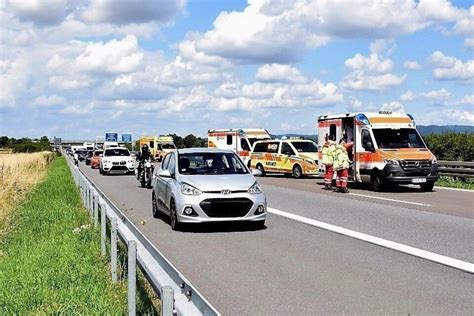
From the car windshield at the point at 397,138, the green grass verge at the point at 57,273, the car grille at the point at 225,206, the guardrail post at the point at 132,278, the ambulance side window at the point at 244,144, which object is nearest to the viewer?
the guardrail post at the point at 132,278

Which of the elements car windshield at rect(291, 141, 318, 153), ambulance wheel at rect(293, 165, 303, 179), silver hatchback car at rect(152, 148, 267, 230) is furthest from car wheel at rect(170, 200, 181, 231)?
car windshield at rect(291, 141, 318, 153)

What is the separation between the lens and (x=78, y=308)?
249 inches

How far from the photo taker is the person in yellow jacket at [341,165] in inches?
840

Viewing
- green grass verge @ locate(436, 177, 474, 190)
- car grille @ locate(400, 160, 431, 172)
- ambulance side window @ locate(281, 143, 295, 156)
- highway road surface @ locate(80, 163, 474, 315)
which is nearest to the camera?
highway road surface @ locate(80, 163, 474, 315)

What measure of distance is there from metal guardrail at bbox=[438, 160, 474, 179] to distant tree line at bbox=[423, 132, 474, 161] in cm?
332

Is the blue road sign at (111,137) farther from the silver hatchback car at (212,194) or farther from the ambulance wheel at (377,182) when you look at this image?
the silver hatchback car at (212,194)

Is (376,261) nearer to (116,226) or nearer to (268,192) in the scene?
(116,226)

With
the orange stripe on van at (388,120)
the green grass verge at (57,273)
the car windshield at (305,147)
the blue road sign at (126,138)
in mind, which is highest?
the blue road sign at (126,138)

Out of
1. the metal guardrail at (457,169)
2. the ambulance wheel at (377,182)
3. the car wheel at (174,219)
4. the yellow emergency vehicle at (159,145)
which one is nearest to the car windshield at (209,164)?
the car wheel at (174,219)

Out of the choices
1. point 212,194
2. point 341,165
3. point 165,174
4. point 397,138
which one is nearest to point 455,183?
point 397,138

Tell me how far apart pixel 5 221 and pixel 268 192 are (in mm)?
9871

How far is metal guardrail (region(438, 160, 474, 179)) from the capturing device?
83.3 ft

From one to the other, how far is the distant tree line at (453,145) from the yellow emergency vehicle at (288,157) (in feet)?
20.3

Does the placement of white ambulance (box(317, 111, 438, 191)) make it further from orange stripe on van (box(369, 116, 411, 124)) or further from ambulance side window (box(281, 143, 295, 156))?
ambulance side window (box(281, 143, 295, 156))
